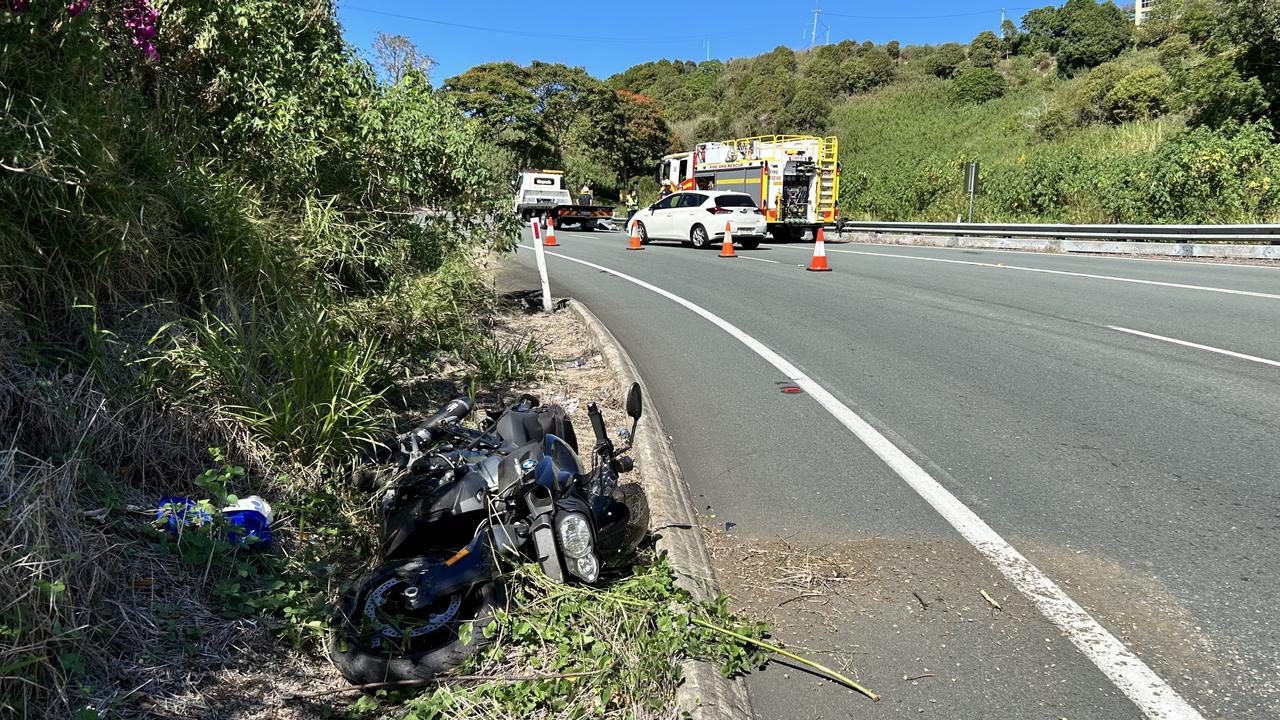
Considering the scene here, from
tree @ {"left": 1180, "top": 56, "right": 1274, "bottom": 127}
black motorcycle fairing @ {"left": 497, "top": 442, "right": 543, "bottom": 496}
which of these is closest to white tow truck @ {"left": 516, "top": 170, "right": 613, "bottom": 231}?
tree @ {"left": 1180, "top": 56, "right": 1274, "bottom": 127}

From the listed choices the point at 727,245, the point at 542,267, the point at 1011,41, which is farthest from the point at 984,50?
the point at 542,267

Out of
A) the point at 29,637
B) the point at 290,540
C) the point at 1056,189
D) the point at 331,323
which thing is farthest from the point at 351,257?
the point at 1056,189

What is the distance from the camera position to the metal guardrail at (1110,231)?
58.1 ft

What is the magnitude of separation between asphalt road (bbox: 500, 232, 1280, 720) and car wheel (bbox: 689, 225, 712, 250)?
40.6 feet

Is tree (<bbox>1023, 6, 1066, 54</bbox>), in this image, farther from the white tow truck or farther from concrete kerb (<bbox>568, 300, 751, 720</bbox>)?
concrete kerb (<bbox>568, 300, 751, 720</bbox>)

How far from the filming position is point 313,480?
424cm

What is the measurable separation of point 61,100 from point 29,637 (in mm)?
3000

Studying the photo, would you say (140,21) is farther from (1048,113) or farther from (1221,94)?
(1048,113)

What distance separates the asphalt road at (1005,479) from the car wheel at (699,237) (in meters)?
12.4

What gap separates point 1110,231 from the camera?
20.8 metres

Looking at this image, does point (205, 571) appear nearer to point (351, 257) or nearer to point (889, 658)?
point (889, 658)

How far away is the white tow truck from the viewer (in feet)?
117

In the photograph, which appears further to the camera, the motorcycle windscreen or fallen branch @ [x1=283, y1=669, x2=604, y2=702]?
the motorcycle windscreen

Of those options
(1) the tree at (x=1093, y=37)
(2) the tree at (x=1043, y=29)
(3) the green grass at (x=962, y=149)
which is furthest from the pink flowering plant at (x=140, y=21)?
(2) the tree at (x=1043, y=29)
